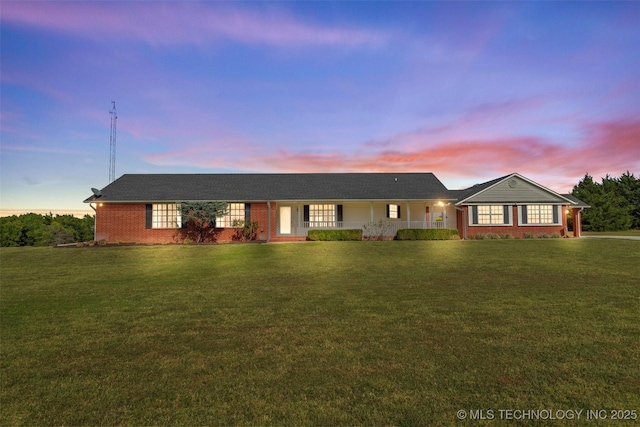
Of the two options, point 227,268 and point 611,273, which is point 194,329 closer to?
point 227,268

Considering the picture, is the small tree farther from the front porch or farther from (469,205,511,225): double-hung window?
(469,205,511,225): double-hung window

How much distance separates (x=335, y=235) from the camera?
2225 cm

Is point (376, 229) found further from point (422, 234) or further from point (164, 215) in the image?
point (164, 215)

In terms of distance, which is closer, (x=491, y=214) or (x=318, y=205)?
(x=318, y=205)

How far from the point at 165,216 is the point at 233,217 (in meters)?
4.58

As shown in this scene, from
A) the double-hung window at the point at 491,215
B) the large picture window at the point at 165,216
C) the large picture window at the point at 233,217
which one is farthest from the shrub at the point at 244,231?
the double-hung window at the point at 491,215

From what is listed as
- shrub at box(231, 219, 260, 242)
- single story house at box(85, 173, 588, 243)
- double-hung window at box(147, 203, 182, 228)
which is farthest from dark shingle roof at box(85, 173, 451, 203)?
shrub at box(231, 219, 260, 242)

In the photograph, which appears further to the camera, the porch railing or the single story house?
the porch railing

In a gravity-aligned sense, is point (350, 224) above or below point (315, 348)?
above

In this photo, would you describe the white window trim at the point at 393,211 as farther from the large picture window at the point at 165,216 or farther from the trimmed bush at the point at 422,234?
the large picture window at the point at 165,216

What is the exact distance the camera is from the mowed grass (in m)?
2.94

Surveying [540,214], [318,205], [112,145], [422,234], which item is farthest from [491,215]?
[112,145]

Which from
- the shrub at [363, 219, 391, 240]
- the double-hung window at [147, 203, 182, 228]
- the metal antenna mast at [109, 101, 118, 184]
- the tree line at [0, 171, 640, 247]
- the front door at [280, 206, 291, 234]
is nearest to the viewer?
the double-hung window at [147, 203, 182, 228]

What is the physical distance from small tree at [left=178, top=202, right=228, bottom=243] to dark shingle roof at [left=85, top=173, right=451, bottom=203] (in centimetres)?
95
